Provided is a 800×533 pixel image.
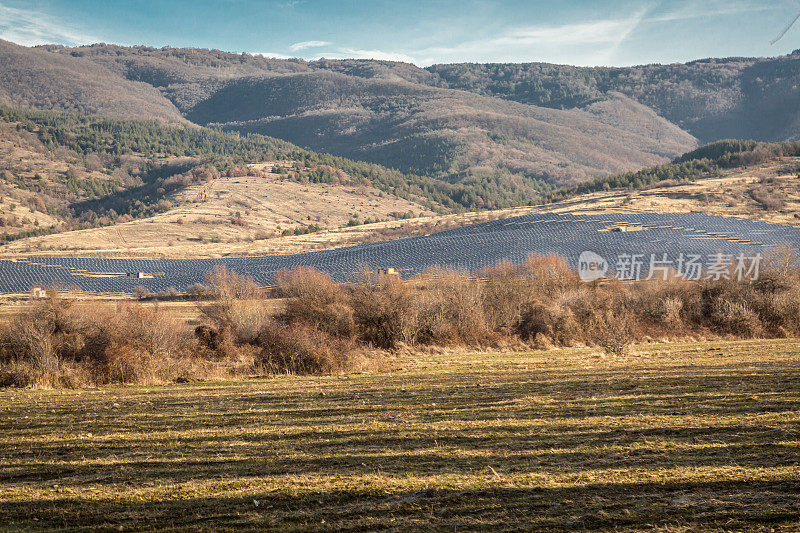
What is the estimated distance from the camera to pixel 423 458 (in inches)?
468

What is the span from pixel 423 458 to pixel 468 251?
76.9 meters

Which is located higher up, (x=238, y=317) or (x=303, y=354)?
(x=238, y=317)

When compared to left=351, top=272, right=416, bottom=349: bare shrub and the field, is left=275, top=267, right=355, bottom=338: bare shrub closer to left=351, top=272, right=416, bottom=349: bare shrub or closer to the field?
left=351, top=272, right=416, bottom=349: bare shrub

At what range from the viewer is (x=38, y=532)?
27.6 feet

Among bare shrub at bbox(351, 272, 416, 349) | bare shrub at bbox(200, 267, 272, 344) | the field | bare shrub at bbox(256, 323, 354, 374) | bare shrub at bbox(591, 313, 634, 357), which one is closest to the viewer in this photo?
the field

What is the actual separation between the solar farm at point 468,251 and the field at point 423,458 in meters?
58.0

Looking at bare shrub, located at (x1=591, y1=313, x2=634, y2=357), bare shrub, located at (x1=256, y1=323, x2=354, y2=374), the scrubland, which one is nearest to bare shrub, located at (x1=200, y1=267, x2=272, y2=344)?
the scrubland

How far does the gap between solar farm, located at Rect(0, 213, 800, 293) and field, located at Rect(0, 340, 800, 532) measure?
190 ft

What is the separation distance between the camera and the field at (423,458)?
8.70 meters

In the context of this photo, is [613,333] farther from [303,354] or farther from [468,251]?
[468,251]

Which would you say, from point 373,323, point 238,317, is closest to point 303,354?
point 373,323

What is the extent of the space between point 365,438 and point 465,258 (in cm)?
7232

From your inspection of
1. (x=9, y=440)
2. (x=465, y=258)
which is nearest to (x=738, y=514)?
(x=9, y=440)

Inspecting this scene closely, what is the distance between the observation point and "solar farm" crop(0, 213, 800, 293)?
80250 mm
